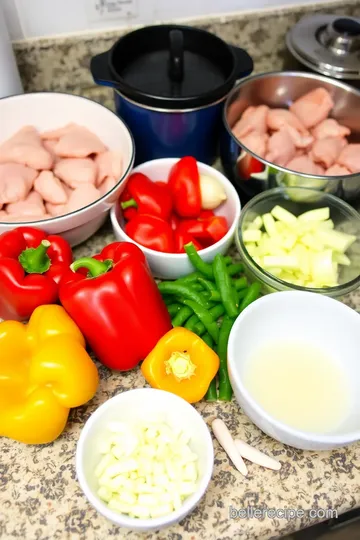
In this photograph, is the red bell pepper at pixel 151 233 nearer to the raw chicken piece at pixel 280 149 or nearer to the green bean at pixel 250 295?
the green bean at pixel 250 295

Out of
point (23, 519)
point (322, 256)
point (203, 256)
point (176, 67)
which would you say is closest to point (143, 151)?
point (176, 67)

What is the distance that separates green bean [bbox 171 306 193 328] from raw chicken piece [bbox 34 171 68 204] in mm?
348

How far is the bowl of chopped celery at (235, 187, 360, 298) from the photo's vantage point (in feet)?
3.28

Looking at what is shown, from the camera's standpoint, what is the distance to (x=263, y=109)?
3.91 ft

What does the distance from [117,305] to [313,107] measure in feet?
2.35

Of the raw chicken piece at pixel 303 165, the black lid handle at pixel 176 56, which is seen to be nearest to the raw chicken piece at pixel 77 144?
the black lid handle at pixel 176 56

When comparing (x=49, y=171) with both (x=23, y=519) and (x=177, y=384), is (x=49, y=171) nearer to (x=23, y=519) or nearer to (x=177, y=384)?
(x=177, y=384)

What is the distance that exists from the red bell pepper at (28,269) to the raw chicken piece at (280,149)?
1.69 feet

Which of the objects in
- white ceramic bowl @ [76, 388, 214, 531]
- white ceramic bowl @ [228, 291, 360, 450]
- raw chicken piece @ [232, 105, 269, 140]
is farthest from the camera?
raw chicken piece @ [232, 105, 269, 140]

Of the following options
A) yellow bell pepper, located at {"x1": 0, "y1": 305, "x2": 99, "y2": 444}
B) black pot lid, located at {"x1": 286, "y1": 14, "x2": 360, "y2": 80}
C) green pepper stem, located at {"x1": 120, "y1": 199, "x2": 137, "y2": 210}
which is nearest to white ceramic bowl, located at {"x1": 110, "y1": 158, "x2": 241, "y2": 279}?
green pepper stem, located at {"x1": 120, "y1": 199, "x2": 137, "y2": 210}

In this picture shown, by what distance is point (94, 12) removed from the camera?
1212 millimetres

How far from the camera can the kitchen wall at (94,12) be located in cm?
117

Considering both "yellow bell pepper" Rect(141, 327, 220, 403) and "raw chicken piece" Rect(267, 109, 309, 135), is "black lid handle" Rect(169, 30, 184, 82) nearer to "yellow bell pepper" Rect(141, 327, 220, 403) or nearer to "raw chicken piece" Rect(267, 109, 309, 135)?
"raw chicken piece" Rect(267, 109, 309, 135)

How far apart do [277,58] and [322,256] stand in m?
0.72
